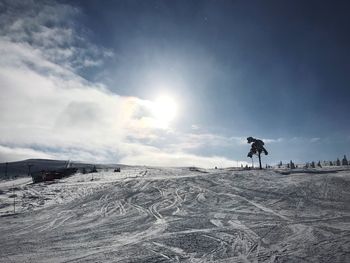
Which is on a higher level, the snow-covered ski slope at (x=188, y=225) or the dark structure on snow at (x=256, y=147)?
the dark structure on snow at (x=256, y=147)

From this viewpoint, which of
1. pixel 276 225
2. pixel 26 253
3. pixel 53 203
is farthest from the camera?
pixel 53 203

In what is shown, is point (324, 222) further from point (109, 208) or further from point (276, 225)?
point (109, 208)

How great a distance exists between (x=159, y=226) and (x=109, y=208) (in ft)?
27.3

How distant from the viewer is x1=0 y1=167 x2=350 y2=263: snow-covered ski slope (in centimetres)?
1050

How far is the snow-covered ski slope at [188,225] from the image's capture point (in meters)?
10.5

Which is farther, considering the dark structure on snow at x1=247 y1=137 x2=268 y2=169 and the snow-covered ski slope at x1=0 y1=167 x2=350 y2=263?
the dark structure on snow at x1=247 y1=137 x2=268 y2=169

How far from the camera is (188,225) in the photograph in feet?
50.4

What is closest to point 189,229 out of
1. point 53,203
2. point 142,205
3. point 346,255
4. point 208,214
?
point 208,214

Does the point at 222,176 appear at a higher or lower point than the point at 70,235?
higher

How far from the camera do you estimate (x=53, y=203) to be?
27.1 metres

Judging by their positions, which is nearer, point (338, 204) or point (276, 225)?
point (276, 225)

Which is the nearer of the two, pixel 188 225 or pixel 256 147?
pixel 188 225

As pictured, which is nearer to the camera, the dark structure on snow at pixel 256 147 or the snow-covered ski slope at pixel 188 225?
the snow-covered ski slope at pixel 188 225

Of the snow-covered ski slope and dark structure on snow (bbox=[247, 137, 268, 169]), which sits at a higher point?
dark structure on snow (bbox=[247, 137, 268, 169])
